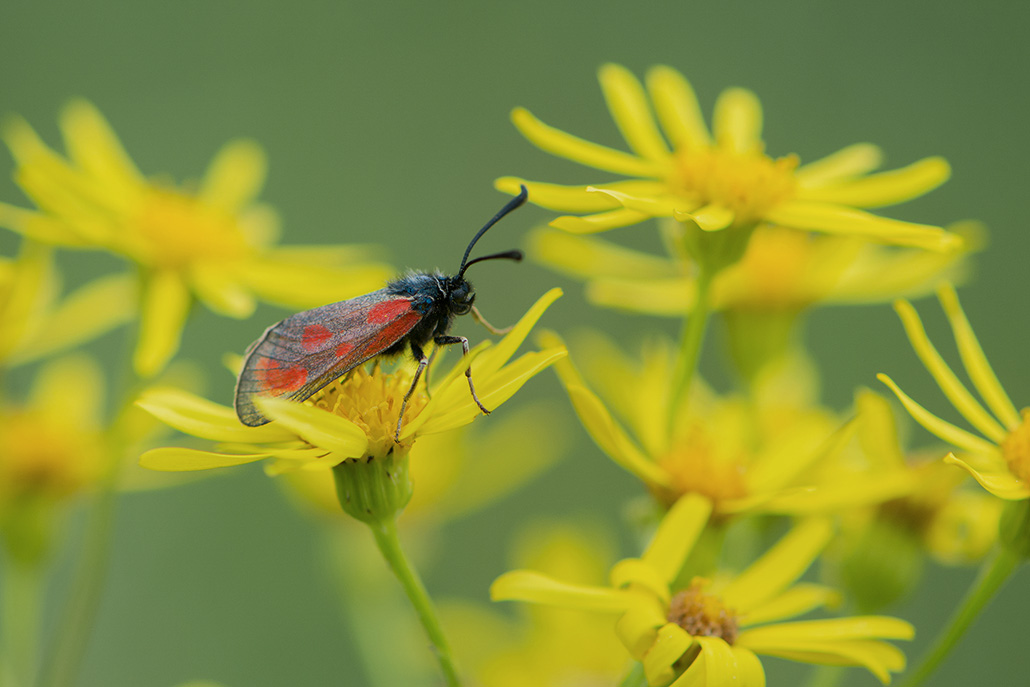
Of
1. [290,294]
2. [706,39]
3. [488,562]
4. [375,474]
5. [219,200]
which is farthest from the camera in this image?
[706,39]

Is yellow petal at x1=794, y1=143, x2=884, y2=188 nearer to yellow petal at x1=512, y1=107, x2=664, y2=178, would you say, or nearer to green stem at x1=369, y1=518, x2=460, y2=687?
yellow petal at x1=512, y1=107, x2=664, y2=178

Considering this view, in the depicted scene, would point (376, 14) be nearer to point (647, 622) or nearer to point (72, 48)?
point (72, 48)

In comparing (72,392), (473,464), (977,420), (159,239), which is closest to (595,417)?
(977,420)

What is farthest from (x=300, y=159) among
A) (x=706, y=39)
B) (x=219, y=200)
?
(x=219, y=200)

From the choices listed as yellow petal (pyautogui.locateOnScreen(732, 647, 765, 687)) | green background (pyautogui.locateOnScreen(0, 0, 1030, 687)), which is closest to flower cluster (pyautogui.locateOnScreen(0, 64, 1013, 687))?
yellow petal (pyautogui.locateOnScreen(732, 647, 765, 687))

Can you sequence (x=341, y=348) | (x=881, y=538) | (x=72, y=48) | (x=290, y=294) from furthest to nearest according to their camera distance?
(x=72, y=48) → (x=290, y=294) → (x=881, y=538) → (x=341, y=348)

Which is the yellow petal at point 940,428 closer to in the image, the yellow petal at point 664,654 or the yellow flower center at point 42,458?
the yellow petal at point 664,654
